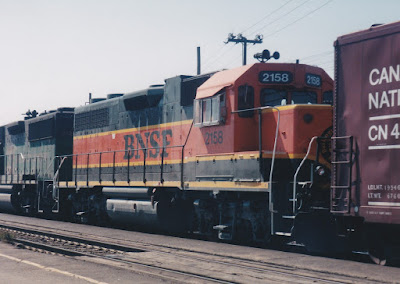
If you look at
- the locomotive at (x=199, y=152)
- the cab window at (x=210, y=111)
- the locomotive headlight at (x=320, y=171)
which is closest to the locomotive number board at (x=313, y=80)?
the locomotive at (x=199, y=152)

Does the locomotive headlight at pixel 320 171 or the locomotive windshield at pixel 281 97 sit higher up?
the locomotive windshield at pixel 281 97

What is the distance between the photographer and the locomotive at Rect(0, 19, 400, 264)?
1019cm

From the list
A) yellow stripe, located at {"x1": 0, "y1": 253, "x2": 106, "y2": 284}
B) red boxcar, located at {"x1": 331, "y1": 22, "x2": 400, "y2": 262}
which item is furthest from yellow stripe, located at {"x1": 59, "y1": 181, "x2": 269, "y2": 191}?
yellow stripe, located at {"x1": 0, "y1": 253, "x2": 106, "y2": 284}

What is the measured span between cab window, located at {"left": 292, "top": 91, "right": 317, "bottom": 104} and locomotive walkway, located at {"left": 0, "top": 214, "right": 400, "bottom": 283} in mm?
3314

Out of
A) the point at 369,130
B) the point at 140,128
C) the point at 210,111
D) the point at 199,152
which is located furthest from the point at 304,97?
the point at 140,128

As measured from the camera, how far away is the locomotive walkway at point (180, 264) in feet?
30.6

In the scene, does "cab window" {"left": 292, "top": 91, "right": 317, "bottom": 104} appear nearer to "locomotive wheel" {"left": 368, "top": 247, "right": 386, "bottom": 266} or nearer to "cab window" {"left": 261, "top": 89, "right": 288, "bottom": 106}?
"cab window" {"left": 261, "top": 89, "right": 288, "bottom": 106}

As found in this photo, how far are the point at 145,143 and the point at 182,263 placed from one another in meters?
7.30

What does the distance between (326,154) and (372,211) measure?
2.57 m

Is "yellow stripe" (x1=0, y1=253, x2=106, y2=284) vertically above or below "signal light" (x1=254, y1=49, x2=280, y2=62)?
below

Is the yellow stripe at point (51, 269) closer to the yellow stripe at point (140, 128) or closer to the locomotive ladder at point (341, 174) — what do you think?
the locomotive ladder at point (341, 174)

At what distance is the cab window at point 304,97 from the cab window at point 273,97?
20 centimetres

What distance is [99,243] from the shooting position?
13906mm

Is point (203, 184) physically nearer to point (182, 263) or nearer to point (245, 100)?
point (245, 100)
